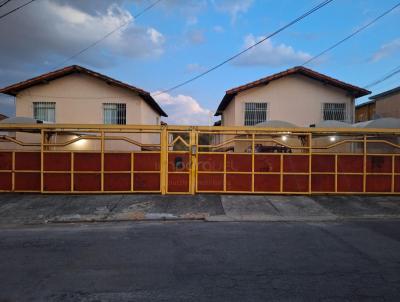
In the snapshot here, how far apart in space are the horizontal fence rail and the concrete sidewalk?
382mm

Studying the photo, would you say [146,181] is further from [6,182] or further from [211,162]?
[6,182]

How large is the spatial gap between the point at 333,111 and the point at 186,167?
10679 millimetres

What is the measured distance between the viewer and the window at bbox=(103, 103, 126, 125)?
19.1 meters

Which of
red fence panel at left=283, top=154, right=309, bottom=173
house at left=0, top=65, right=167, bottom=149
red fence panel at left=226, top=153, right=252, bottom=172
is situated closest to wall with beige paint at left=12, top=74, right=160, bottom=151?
house at left=0, top=65, right=167, bottom=149

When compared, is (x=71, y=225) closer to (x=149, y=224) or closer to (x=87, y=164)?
(x=149, y=224)

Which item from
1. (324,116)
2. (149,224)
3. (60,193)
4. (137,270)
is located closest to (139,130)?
(60,193)

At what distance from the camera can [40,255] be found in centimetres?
614

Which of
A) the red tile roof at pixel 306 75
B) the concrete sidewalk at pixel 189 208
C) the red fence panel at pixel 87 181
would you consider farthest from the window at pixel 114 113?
the concrete sidewalk at pixel 189 208

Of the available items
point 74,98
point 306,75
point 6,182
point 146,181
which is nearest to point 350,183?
point 146,181

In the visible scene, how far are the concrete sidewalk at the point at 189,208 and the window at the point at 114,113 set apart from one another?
763 centimetres

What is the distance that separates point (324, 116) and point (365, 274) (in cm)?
1494

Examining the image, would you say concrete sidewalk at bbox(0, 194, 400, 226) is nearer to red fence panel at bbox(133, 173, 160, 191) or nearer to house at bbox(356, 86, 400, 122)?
red fence panel at bbox(133, 173, 160, 191)

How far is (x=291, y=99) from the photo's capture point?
731 inches

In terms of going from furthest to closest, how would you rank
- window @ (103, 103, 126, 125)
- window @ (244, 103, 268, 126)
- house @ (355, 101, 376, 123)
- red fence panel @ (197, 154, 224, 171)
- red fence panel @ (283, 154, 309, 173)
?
house @ (355, 101, 376, 123)
window @ (103, 103, 126, 125)
window @ (244, 103, 268, 126)
red fence panel @ (283, 154, 309, 173)
red fence panel @ (197, 154, 224, 171)
